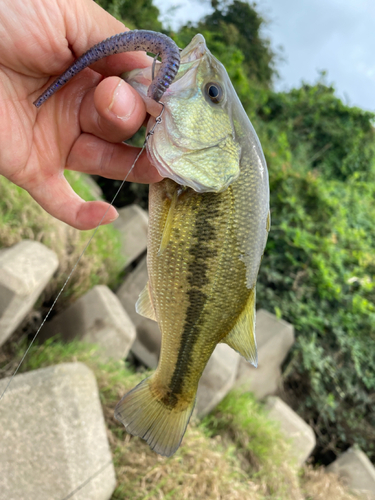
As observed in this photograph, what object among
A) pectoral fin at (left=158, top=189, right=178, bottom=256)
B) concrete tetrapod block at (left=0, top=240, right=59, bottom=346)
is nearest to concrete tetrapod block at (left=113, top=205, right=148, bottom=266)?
concrete tetrapod block at (left=0, top=240, right=59, bottom=346)

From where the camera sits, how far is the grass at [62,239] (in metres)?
2.69

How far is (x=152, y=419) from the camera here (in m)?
1.32

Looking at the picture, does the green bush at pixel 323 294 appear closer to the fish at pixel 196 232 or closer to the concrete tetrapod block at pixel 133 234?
the concrete tetrapod block at pixel 133 234

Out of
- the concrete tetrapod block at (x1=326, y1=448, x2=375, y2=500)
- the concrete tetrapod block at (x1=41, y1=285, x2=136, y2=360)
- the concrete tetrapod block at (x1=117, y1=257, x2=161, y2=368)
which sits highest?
the concrete tetrapod block at (x1=41, y1=285, x2=136, y2=360)

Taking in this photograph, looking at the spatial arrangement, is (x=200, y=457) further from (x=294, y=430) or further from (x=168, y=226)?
(x=168, y=226)

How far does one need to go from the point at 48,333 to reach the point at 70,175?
1502 mm

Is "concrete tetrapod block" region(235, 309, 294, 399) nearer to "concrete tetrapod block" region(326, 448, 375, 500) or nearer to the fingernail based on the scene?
"concrete tetrapod block" region(326, 448, 375, 500)

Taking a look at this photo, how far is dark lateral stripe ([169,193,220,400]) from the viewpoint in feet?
3.78

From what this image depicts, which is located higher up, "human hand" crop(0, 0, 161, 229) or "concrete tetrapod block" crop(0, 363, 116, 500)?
"human hand" crop(0, 0, 161, 229)

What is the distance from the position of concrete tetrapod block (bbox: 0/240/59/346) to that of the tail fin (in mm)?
1257

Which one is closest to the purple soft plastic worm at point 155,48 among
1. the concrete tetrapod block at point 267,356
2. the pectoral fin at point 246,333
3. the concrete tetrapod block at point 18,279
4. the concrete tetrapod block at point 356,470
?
the pectoral fin at point 246,333

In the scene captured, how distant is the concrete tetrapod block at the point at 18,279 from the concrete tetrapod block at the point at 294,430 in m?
3.10

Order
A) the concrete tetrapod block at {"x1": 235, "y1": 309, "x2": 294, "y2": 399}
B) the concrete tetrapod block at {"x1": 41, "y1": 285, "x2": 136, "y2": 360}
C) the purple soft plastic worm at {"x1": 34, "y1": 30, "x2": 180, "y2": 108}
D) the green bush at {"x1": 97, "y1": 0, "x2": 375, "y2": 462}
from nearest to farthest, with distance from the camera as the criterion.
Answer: the purple soft plastic worm at {"x1": 34, "y1": 30, "x2": 180, "y2": 108}
the concrete tetrapod block at {"x1": 41, "y1": 285, "x2": 136, "y2": 360}
the concrete tetrapod block at {"x1": 235, "y1": 309, "x2": 294, "y2": 399}
the green bush at {"x1": 97, "y1": 0, "x2": 375, "y2": 462}

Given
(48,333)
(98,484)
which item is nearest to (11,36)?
(98,484)
